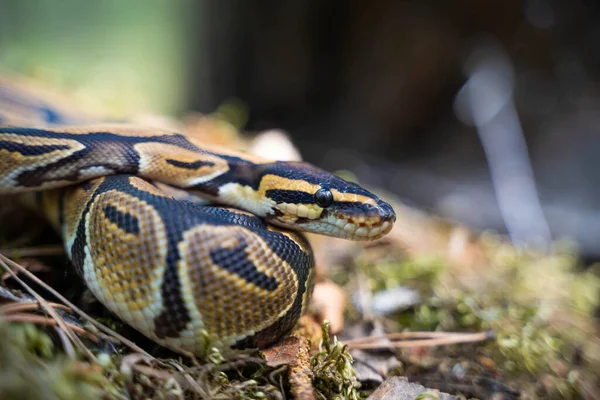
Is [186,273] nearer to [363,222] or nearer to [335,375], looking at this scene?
[335,375]

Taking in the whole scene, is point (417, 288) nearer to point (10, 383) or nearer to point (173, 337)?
point (173, 337)

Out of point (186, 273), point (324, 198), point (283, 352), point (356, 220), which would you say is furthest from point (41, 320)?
point (356, 220)

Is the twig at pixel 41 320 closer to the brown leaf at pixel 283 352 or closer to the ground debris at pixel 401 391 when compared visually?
the brown leaf at pixel 283 352

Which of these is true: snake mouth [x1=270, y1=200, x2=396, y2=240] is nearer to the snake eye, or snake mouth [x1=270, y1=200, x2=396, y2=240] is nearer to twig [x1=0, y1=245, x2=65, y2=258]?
the snake eye

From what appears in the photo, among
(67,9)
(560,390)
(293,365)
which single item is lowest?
(560,390)

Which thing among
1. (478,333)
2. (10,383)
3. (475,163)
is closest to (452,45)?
(475,163)

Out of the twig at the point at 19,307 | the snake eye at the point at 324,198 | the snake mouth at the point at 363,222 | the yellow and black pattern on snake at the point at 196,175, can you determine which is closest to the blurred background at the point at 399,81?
the yellow and black pattern on snake at the point at 196,175
